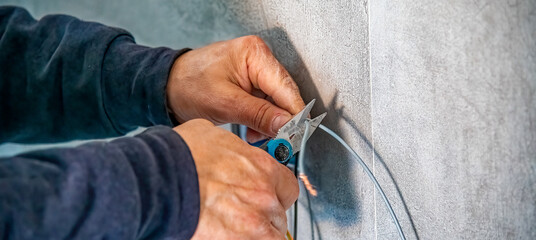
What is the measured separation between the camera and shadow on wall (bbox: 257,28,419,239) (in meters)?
0.77

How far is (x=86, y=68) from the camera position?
0.90 m

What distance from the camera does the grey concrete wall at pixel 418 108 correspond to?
434 mm

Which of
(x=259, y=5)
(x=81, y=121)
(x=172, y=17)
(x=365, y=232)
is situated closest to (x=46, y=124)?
(x=81, y=121)

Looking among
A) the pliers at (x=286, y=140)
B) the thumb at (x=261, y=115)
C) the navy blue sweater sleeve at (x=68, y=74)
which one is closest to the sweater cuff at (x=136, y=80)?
the navy blue sweater sleeve at (x=68, y=74)

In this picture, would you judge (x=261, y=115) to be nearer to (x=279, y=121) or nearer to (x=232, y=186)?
(x=279, y=121)

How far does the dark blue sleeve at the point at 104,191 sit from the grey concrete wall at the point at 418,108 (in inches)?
13.0

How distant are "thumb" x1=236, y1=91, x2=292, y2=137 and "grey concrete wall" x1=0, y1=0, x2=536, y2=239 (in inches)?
4.1

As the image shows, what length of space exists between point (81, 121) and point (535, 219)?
0.90 m

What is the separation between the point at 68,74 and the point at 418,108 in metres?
0.74

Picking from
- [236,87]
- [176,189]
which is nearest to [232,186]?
[176,189]

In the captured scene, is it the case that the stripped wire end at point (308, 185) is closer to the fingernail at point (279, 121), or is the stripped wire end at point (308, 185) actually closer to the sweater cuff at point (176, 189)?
the fingernail at point (279, 121)

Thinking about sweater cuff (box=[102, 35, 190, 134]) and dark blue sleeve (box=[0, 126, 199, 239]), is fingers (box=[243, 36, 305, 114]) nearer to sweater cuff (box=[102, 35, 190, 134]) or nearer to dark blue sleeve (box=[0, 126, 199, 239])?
sweater cuff (box=[102, 35, 190, 134])

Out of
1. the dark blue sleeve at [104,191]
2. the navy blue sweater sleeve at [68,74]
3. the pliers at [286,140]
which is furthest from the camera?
the navy blue sweater sleeve at [68,74]

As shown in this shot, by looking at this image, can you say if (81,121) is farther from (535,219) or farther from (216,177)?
(535,219)
